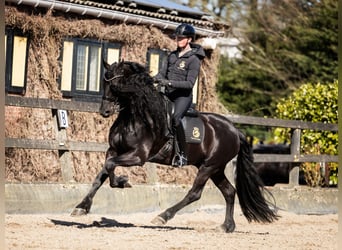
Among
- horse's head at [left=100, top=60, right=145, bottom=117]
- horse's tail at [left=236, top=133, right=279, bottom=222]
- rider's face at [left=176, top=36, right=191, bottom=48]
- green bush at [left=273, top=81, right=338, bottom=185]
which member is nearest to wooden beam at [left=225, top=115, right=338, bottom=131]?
green bush at [left=273, top=81, right=338, bottom=185]

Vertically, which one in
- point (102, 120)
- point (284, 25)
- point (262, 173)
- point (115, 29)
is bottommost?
point (262, 173)

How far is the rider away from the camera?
8.64 meters

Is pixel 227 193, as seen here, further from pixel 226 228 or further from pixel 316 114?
pixel 316 114

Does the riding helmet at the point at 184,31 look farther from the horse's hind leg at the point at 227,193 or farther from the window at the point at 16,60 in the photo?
the window at the point at 16,60

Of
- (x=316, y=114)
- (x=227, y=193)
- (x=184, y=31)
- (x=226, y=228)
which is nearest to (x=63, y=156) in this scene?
(x=227, y=193)

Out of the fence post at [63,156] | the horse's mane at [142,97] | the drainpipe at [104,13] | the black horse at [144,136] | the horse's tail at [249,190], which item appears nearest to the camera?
the black horse at [144,136]

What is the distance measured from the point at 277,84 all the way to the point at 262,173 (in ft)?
43.4

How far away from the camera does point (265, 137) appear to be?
34344 millimetres

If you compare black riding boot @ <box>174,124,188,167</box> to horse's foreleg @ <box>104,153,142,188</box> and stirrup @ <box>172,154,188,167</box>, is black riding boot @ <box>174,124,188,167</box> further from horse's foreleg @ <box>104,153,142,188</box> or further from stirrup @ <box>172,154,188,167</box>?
horse's foreleg @ <box>104,153,142,188</box>

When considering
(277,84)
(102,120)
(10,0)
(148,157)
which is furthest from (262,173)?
(277,84)

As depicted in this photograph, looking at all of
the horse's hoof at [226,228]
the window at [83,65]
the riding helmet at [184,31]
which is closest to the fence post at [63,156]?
the horse's hoof at [226,228]

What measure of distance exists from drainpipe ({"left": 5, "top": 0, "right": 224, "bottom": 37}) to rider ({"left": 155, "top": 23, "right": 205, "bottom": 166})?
198 inches

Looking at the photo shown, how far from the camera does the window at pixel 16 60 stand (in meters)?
13.3

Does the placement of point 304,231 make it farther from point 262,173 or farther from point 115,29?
point 262,173
